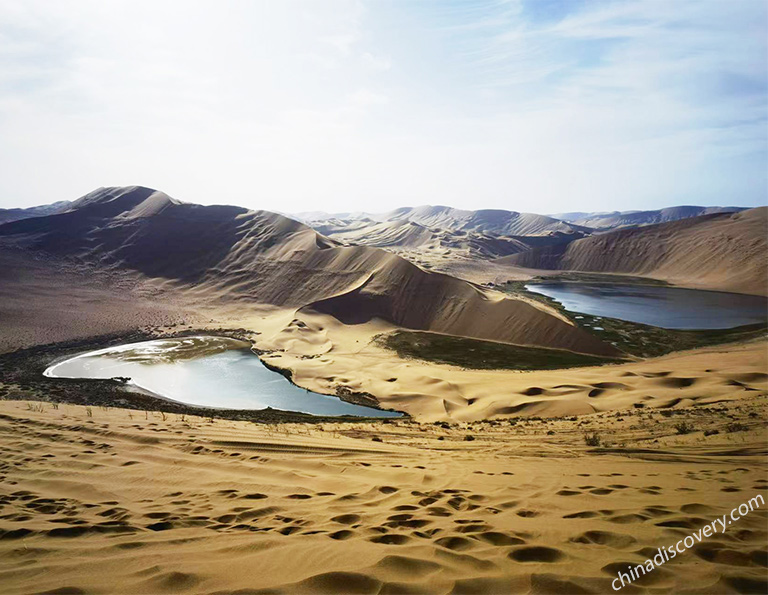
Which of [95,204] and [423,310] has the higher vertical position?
[95,204]

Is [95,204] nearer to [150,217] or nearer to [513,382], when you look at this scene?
[150,217]

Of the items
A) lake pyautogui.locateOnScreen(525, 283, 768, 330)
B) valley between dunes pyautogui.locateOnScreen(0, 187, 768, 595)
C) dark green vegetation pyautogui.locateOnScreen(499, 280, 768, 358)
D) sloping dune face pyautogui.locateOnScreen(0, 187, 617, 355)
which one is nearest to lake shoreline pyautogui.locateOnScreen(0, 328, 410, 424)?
valley between dunes pyautogui.locateOnScreen(0, 187, 768, 595)

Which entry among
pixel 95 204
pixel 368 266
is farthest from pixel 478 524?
pixel 95 204

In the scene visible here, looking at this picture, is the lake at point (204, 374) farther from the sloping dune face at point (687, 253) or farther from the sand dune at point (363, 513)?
the sloping dune face at point (687, 253)

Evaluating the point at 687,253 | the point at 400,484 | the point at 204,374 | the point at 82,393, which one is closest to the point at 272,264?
the point at 204,374

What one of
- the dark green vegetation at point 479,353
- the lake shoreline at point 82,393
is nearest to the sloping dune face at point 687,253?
the dark green vegetation at point 479,353

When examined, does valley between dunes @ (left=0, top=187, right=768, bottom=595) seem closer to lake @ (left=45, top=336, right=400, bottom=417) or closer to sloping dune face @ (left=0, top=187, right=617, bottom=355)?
lake @ (left=45, top=336, right=400, bottom=417)

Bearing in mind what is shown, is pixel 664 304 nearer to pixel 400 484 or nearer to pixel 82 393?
pixel 400 484
